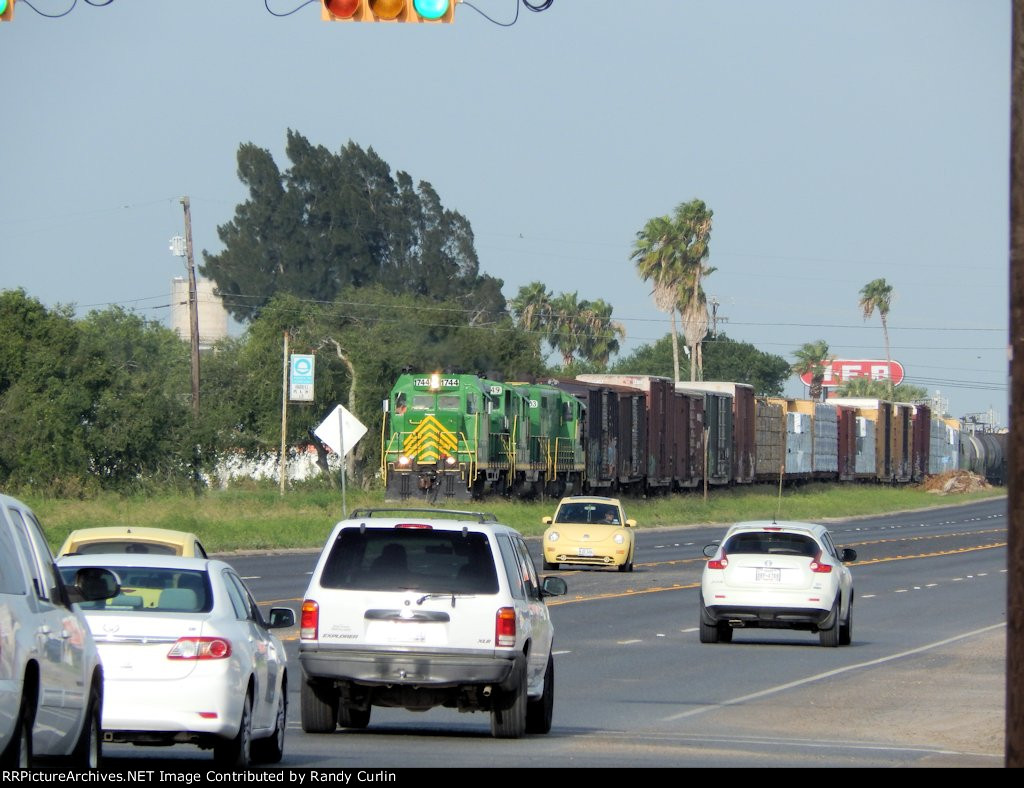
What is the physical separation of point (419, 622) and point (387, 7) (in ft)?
15.4

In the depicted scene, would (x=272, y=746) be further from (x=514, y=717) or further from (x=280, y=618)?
→ (x=514, y=717)

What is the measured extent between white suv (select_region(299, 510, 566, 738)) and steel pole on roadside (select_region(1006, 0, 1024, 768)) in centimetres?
480

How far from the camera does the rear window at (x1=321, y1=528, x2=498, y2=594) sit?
42.5 ft

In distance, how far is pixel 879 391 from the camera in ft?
541

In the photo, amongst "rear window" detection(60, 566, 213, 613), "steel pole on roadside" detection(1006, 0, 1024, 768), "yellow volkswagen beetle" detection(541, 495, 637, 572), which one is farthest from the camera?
"yellow volkswagen beetle" detection(541, 495, 637, 572)

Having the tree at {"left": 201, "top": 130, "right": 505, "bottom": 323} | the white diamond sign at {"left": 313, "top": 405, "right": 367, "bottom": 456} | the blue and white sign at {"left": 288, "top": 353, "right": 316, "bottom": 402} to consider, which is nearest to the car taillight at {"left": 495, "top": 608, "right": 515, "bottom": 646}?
the white diamond sign at {"left": 313, "top": 405, "right": 367, "bottom": 456}

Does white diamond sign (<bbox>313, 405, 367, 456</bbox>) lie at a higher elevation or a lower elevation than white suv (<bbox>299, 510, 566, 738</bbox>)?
higher

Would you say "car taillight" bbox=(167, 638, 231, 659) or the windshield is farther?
the windshield

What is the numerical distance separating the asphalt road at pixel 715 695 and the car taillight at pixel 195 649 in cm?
78

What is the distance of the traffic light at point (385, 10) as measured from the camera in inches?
544

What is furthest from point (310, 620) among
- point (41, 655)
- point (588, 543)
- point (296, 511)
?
point (296, 511)

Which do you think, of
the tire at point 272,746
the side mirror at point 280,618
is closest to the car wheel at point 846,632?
the side mirror at point 280,618

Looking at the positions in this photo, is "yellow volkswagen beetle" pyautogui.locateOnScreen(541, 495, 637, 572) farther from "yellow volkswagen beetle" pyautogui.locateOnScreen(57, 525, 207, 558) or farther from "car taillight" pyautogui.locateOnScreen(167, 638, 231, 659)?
"car taillight" pyautogui.locateOnScreen(167, 638, 231, 659)

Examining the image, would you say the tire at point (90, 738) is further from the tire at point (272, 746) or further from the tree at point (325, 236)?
the tree at point (325, 236)
